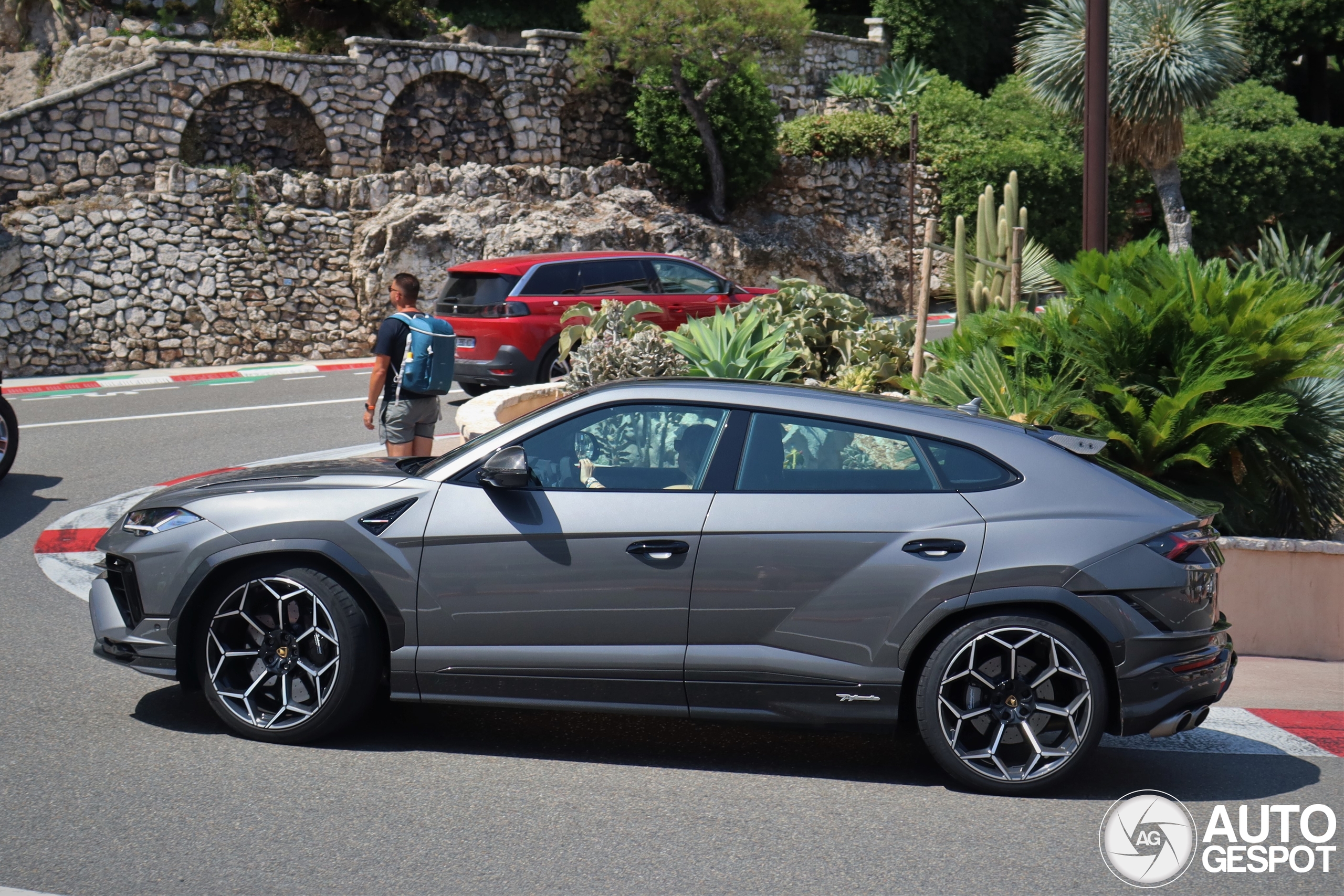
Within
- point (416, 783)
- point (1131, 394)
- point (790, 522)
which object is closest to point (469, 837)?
point (416, 783)

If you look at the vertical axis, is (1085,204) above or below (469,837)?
above

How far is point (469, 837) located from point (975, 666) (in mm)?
1938

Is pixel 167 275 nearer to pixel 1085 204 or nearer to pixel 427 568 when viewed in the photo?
pixel 1085 204

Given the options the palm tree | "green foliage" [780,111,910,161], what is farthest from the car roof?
"green foliage" [780,111,910,161]

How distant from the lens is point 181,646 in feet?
16.5

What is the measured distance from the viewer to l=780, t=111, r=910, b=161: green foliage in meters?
28.6

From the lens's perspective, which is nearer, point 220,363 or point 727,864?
point 727,864

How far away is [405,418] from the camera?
866 centimetres

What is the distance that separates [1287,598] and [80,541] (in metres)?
7.77

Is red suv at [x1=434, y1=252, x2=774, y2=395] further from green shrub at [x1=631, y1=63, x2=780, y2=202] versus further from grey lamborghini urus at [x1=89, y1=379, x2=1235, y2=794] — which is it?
green shrub at [x1=631, y1=63, x2=780, y2=202]

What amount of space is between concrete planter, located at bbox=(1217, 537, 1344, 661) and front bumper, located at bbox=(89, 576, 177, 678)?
5.42m

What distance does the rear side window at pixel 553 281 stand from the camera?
14.8 m

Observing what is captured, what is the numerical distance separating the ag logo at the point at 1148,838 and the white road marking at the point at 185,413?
12187mm

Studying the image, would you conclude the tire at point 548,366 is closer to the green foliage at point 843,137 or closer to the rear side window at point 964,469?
the rear side window at point 964,469
